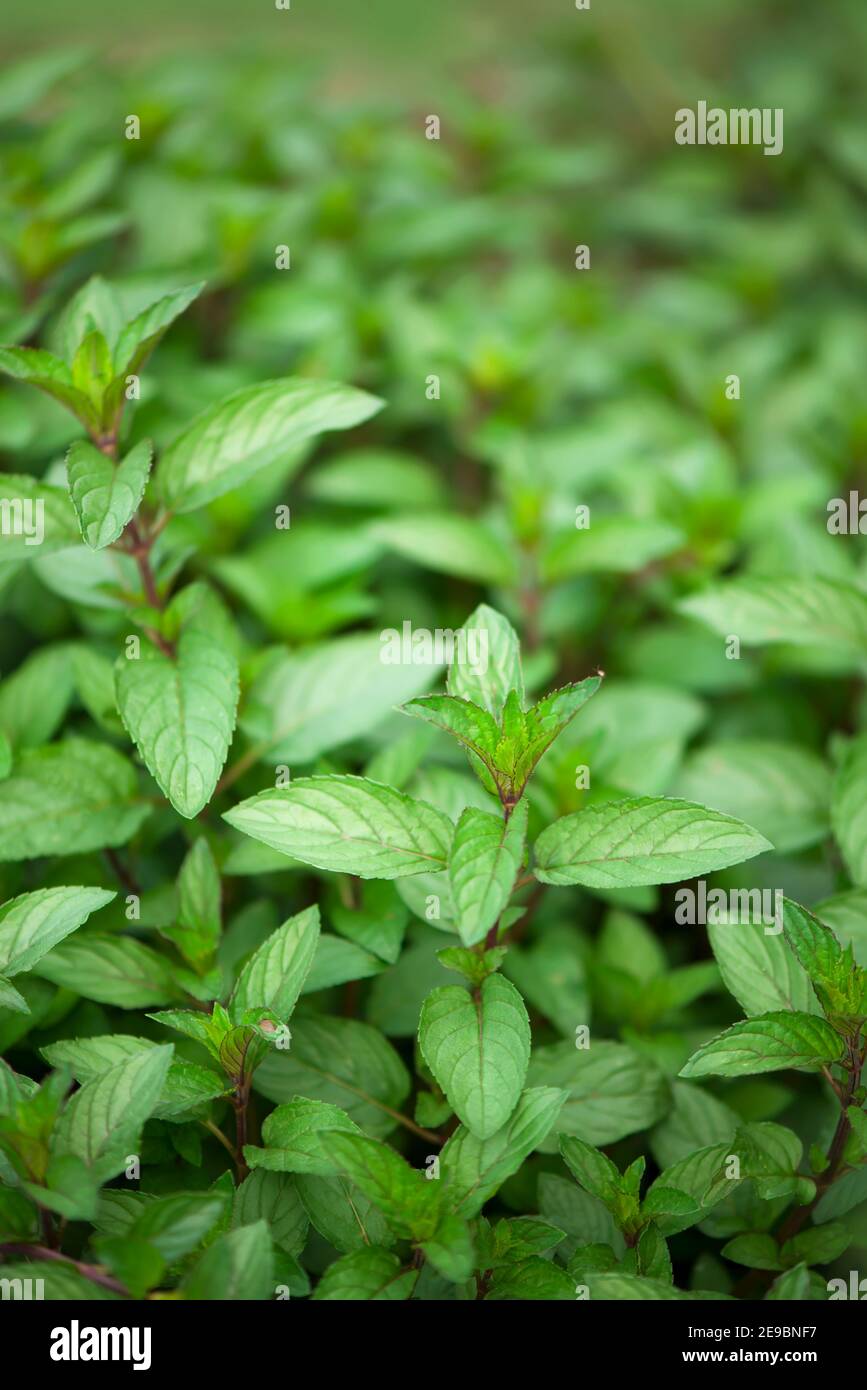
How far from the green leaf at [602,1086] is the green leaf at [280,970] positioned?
326 millimetres

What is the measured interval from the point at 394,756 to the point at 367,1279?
0.58m

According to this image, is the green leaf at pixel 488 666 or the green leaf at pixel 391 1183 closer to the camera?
the green leaf at pixel 391 1183

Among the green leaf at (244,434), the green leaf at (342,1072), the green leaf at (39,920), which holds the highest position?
the green leaf at (244,434)

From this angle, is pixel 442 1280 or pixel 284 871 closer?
pixel 442 1280

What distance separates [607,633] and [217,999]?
36.4 inches

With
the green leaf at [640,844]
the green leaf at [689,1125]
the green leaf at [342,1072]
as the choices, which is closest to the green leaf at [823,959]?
the green leaf at [640,844]

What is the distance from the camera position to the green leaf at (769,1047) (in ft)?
3.57

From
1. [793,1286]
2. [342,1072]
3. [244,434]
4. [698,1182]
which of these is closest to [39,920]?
[342,1072]

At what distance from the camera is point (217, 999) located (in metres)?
1.21

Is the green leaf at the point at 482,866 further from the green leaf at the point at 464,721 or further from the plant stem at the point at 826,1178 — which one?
the plant stem at the point at 826,1178
